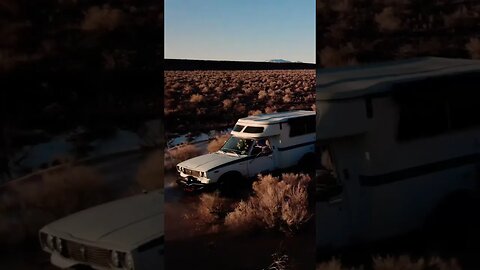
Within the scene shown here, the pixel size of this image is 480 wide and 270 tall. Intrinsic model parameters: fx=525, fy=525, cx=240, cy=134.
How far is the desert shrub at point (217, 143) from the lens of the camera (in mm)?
4234

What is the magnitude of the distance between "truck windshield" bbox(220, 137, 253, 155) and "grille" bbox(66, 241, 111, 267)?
130 centimetres

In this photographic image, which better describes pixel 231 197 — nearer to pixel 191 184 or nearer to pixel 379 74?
pixel 191 184

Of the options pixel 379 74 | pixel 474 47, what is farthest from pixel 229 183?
pixel 474 47

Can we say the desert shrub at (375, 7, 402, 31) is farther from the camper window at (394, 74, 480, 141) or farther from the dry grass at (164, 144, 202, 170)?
the dry grass at (164, 144, 202, 170)

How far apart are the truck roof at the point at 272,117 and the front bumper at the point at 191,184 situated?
0.63 meters

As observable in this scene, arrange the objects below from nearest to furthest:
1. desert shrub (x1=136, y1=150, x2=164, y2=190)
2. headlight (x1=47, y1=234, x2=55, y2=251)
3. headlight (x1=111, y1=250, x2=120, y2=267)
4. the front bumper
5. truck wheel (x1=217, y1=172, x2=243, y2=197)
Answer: headlight (x1=47, y1=234, x2=55, y2=251)
headlight (x1=111, y1=250, x2=120, y2=267)
desert shrub (x1=136, y1=150, x2=164, y2=190)
the front bumper
truck wheel (x1=217, y1=172, x2=243, y2=197)

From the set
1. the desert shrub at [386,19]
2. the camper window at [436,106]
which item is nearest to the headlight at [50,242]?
the camper window at [436,106]

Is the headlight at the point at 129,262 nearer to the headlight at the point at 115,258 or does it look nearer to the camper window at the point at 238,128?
the headlight at the point at 115,258

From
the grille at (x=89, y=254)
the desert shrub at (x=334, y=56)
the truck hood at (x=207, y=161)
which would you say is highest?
the desert shrub at (x=334, y=56)

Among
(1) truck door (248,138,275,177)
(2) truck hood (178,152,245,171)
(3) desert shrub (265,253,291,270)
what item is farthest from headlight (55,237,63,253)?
(3) desert shrub (265,253,291,270)

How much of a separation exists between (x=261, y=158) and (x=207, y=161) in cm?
53

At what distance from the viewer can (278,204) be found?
448 centimetres

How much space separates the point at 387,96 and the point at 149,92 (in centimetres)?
201

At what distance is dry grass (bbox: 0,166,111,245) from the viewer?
3.26 m
